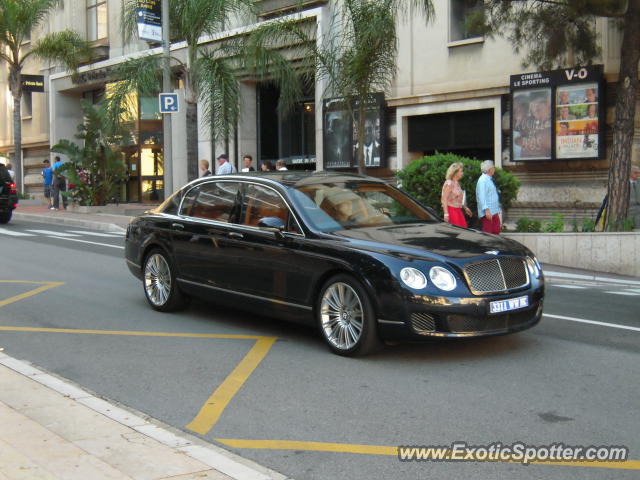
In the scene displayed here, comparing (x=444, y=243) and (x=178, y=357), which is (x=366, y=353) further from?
(x=178, y=357)

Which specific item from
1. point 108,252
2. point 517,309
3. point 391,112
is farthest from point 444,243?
point 391,112

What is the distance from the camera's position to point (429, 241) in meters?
6.94

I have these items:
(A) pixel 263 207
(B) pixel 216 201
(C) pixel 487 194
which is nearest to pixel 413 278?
(A) pixel 263 207

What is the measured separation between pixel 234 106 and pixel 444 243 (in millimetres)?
13719

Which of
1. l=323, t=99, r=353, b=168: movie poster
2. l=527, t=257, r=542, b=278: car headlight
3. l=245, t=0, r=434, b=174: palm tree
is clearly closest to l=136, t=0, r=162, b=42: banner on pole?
l=245, t=0, r=434, b=174: palm tree

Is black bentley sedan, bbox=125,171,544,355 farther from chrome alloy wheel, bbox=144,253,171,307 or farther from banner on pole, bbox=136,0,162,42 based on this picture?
banner on pole, bbox=136,0,162,42

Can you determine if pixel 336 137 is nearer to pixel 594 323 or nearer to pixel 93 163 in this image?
pixel 93 163

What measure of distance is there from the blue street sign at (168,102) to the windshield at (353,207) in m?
12.8

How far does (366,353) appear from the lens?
6.77 m

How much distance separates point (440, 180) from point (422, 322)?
9.65 meters

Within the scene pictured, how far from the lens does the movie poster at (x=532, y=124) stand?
60.5 ft

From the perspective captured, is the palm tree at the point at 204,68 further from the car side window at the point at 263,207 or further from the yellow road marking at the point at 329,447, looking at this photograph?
the yellow road marking at the point at 329,447

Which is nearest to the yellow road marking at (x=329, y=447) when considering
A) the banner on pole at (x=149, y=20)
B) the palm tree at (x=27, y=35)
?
the banner on pole at (x=149, y=20)

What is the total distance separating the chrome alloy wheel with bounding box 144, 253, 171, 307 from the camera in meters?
8.94
